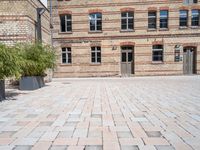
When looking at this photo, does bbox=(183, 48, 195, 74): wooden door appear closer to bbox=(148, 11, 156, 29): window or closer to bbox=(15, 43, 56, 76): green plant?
bbox=(148, 11, 156, 29): window

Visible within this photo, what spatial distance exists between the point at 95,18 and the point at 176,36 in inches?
323

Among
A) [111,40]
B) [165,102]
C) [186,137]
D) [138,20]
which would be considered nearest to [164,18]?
[138,20]

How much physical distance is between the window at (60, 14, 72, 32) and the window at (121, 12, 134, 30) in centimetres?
533

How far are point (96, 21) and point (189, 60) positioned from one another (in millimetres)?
10067

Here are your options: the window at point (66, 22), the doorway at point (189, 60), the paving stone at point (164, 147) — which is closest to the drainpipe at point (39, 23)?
the window at point (66, 22)

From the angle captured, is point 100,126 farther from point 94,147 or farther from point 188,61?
point 188,61

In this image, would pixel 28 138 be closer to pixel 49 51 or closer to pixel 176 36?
pixel 49 51

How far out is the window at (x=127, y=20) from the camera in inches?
937

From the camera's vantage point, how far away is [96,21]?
79.2 ft

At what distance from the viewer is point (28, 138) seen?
4934 millimetres

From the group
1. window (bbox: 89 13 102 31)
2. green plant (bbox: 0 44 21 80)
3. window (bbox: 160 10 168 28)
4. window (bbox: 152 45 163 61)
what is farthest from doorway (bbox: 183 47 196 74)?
green plant (bbox: 0 44 21 80)

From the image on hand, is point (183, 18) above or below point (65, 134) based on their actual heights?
above

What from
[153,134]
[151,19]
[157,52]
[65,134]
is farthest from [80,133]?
[151,19]

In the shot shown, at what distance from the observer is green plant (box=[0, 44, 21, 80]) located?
8812 millimetres
